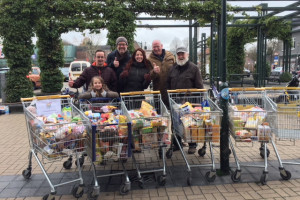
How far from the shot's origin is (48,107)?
3.91m

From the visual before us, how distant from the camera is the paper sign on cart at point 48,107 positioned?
151 inches

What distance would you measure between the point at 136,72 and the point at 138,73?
0.04m

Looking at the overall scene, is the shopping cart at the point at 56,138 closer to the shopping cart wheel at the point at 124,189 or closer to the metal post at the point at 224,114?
the shopping cart wheel at the point at 124,189

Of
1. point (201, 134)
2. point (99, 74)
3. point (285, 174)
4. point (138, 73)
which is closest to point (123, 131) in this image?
point (201, 134)

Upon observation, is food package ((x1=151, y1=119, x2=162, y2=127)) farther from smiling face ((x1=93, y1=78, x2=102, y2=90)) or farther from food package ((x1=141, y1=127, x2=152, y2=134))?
smiling face ((x1=93, y1=78, x2=102, y2=90))

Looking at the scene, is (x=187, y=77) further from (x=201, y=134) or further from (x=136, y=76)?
(x=201, y=134)

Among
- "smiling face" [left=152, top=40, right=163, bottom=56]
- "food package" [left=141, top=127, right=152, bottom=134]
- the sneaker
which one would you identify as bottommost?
the sneaker

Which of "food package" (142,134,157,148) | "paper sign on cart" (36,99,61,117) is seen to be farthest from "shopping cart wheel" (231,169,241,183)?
"paper sign on cart" (36,99,61,117)

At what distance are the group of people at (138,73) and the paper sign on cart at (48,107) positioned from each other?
0.52 meters

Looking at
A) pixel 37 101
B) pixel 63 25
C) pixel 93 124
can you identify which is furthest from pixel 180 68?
pixel 63 25

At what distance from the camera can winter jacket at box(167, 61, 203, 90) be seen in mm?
4500

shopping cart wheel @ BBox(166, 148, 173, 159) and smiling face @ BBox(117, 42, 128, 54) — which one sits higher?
A: smiling face @ BBox(117, 42, 128, 54)

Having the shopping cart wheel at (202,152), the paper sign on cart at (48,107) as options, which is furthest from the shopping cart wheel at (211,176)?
the paper sign on cart at (48,107)

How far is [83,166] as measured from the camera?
4.50 m
